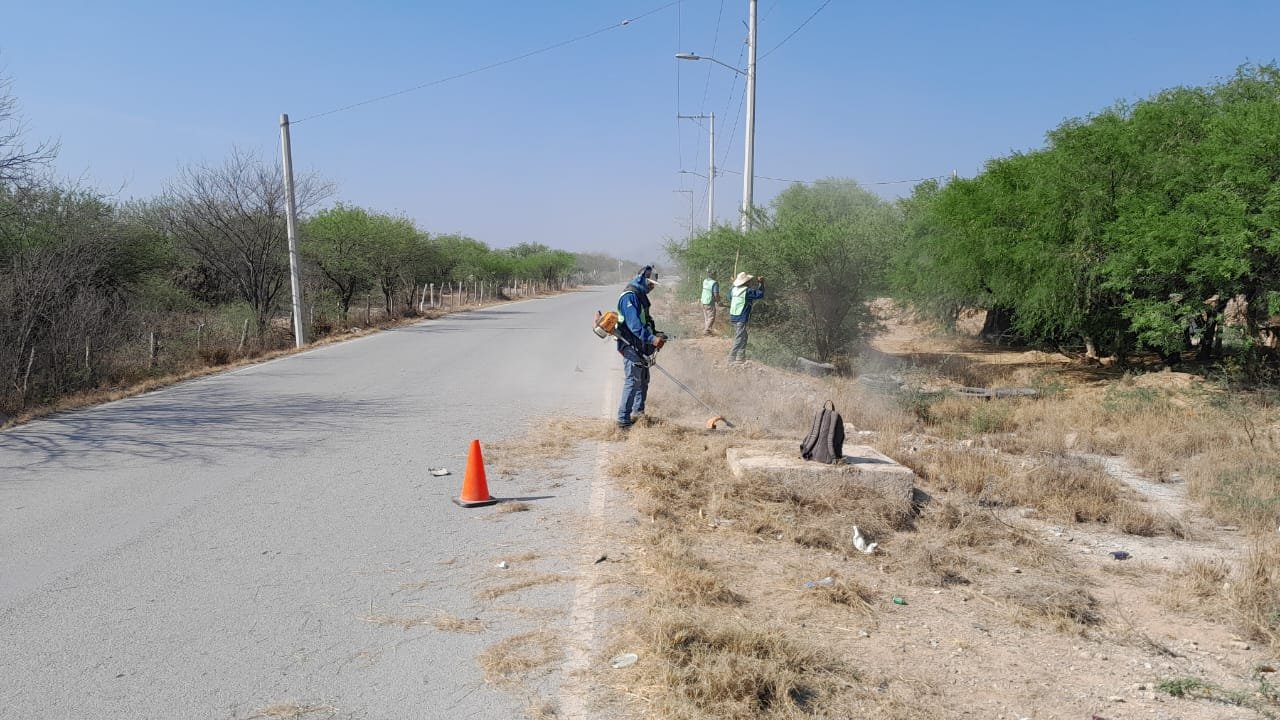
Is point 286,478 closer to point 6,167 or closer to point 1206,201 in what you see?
point 6,167

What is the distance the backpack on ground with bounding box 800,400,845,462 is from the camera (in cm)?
626

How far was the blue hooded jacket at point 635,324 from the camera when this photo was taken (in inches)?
336

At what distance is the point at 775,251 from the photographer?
1642cm

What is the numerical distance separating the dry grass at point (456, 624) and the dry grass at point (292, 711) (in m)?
0.78

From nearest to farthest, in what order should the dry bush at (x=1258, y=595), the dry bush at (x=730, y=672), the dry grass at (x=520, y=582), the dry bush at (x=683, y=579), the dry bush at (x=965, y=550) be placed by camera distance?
1. the dry bush at (x=730, y=672)
2. the dry bush at (x=1258, y=595)
3. the dry bush at (x=683, y=579)
4. the dry grass at (x=520, y=582)
5. the dry bush at (x=965, y=550)

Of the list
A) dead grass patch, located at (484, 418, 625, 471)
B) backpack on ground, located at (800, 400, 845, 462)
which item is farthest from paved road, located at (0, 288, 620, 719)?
backpack on ground, located at (800, 400, 845, 462)

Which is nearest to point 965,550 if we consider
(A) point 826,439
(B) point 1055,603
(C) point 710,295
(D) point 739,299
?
(B) point 1055,603

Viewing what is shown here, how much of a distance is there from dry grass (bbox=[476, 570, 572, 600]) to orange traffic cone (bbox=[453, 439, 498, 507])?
1469 mm

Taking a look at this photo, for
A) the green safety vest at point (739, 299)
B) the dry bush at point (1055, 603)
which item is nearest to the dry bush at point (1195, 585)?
the dry bush at point (1055, 603)

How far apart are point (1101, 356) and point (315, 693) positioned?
67.1ft

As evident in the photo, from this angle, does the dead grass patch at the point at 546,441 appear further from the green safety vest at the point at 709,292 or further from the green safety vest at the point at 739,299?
the green safety vest at the point at 709,292

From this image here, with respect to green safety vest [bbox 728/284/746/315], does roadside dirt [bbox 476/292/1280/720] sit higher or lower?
lower

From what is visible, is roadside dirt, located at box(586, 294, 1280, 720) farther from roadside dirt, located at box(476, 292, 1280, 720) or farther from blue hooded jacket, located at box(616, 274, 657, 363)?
blue hooded jacket, located at box(616, 274, 657, 363)

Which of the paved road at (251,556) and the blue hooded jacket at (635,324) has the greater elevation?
the blue hooded jacket at (635,324)
